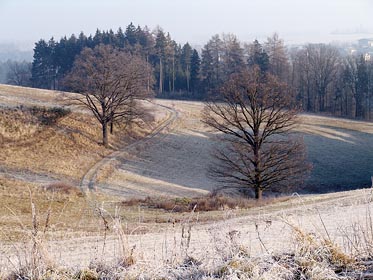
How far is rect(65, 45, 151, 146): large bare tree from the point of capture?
146 feet

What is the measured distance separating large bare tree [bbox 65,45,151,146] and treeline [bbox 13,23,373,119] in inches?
1394

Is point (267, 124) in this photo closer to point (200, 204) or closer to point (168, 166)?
point (200, 204)

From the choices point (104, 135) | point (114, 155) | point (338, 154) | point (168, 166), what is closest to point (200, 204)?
point (168, 166)

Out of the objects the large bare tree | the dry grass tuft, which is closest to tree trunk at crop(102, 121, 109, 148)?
the large bare tree

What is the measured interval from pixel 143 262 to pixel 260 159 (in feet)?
89.4

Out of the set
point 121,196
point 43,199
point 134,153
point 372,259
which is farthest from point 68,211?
point 134,153

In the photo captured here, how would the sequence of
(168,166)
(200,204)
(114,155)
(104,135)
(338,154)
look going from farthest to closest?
(338,154) < (104,135) < (168,166) < (114,155) < (200,204)

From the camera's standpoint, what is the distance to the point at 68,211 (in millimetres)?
20609

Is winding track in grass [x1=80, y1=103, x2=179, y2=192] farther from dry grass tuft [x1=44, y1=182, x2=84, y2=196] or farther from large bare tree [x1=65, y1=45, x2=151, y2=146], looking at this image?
dry grass tuft [x1=44, y1=182, x2=84, y2=196]

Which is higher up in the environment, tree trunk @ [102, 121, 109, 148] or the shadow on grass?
tree trunk @ [102, 121, 109, 148]

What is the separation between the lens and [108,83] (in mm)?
44625

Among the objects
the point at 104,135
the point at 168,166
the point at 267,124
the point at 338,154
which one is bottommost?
the point at 168,166

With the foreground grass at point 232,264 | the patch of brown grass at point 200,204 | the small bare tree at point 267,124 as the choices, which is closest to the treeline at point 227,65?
the small bare tree at point 267,124

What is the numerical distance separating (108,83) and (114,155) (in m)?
7.24
